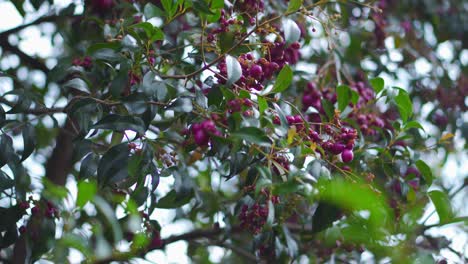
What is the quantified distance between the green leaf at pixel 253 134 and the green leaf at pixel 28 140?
0.60 metres

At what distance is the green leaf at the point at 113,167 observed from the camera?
1280 mm

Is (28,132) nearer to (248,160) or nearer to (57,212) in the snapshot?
(57,212)

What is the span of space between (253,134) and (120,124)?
301 millimetres

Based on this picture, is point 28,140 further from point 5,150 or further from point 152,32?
point 152,32

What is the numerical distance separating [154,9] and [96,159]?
13.7 inches

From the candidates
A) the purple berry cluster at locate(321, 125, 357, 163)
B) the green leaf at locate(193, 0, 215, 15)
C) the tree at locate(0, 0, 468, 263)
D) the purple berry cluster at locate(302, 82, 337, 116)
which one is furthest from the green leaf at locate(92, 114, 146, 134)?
the purple berry cluster at locate(302, 82, 337, 116)

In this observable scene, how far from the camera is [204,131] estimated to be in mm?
1106

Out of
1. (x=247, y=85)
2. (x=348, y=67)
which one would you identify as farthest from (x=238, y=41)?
(x=348, y=67)

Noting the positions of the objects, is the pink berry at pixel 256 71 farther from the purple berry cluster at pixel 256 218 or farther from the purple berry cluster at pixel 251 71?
the purple berry cluster at pixel 256 218

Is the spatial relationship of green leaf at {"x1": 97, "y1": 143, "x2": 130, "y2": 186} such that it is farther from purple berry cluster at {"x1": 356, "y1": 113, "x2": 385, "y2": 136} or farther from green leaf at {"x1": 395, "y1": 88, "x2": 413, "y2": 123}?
purple berry cluster at {"x1": 356, "y1": 113, "x2": 385, "y2": 136}

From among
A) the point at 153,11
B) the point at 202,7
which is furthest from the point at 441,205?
the point at 153,11

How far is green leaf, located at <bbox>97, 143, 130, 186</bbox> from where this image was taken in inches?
50.4

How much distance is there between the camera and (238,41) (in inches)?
49.7

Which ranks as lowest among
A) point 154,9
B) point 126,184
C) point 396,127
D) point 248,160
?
point 396,127
